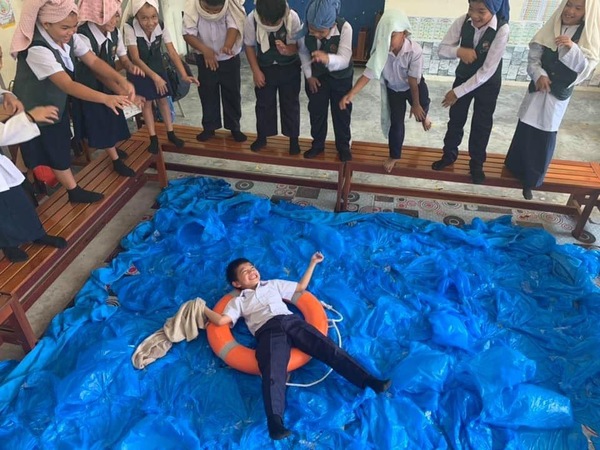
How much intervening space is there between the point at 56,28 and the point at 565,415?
338 cm

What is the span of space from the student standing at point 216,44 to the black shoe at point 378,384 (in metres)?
2.56

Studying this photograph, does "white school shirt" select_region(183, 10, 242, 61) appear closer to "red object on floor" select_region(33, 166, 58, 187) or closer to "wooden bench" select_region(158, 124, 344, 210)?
"wooden bench" select_region(158, 124, 344, 210)

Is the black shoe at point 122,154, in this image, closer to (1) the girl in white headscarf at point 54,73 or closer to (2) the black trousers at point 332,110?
(1) the girl in white headscarf at point 54,73

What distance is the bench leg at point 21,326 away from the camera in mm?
2494

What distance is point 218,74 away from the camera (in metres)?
3.73

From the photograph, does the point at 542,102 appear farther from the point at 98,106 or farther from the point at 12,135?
the point at 12,135

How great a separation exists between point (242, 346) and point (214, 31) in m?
2.42

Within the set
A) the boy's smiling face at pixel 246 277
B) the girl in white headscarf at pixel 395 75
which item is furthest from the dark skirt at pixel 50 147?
the girl in white headscarf at pixel 395 75

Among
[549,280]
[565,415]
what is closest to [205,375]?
[565,415]

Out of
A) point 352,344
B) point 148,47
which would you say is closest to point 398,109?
point 352,344

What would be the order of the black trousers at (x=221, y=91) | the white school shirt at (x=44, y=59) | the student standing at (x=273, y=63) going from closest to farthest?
the white school shirt at (x=44, y=59) → the student standing at (x=273, y=63) → the black trousers at (x=221, y=91)

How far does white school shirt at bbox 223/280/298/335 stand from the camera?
2627 millimetres

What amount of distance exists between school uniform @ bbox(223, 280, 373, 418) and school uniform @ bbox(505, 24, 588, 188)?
2.01m

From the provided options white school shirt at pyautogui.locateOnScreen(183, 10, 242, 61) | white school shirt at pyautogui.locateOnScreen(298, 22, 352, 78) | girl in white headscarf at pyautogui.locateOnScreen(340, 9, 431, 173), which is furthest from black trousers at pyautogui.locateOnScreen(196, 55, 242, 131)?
girl in white headscarf at pyautogui.locateOnScreen(340, 9, 431, 173)
